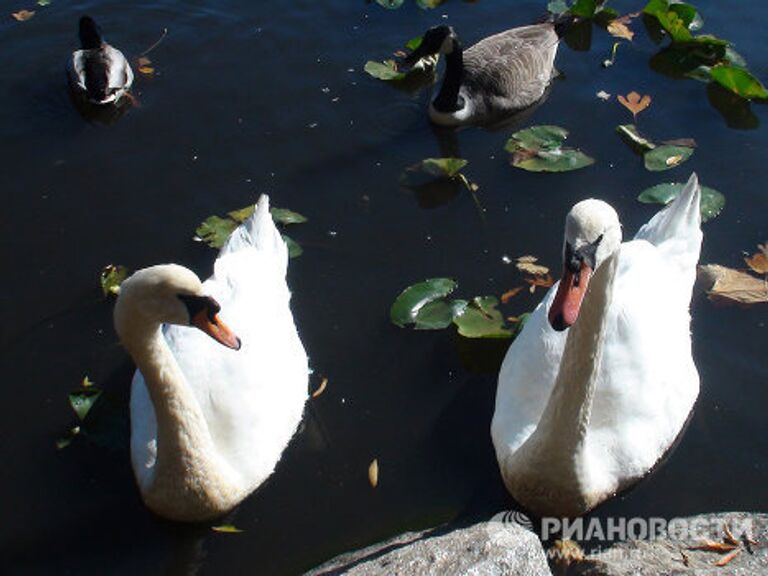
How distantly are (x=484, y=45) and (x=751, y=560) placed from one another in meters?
5.95

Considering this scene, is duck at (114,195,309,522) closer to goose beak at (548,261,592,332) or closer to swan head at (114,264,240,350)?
swan head at (114,264,240,350)

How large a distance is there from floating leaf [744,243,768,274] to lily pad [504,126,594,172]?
1483 mm

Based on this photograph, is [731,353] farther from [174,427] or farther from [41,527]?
[41,527]

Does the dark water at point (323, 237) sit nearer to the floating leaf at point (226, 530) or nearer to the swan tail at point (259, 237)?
the floating leaf at point (226, 530)

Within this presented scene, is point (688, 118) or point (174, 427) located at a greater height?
point (174, 427)

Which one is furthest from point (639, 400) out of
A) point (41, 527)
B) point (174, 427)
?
point (41, 527)

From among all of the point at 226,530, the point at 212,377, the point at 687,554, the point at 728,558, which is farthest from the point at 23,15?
the point at 728,558

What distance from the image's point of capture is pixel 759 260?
7.18m

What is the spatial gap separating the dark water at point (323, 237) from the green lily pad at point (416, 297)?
0.13 metres

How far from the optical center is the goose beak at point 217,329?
487cm

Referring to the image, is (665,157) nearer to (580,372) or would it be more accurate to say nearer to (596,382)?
(596,382)

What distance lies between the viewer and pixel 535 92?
9141mm

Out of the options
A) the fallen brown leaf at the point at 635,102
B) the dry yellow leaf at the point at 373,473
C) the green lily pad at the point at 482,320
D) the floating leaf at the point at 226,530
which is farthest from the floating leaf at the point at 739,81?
the floating leaf at the point at 226,530

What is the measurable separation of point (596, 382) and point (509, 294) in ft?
5.44
